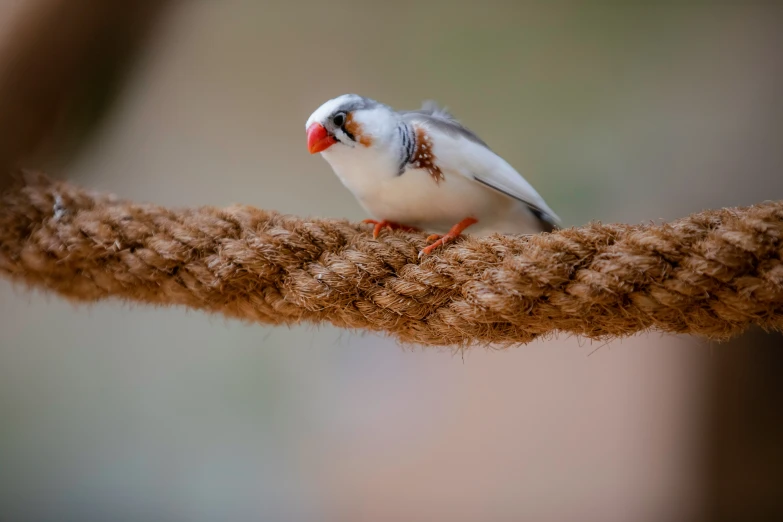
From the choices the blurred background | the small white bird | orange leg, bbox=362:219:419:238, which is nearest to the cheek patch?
the small white bird

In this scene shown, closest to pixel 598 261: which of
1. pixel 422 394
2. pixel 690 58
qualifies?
pixel 422 394

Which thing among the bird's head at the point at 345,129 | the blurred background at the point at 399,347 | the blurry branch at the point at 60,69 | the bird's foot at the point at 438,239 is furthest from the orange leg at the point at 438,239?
the blurry branch at the point at 60,69

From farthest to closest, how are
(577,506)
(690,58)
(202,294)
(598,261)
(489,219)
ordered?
(690,58) → (577,506) → (489,219) → (202,294) → (598,261)

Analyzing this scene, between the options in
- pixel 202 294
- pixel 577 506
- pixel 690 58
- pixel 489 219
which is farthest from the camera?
pixel 690 58

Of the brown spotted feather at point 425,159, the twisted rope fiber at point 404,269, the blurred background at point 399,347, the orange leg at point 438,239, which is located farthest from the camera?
the blurred background at point 399,347

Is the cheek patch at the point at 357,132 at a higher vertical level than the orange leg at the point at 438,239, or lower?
higher

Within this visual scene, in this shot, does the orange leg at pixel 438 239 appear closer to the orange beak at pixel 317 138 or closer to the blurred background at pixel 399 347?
the orange beak at pixel 317 138

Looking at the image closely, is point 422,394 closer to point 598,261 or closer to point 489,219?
point 489,219

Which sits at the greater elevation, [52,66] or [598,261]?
[52,66]

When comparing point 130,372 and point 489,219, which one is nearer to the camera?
point 489,219
